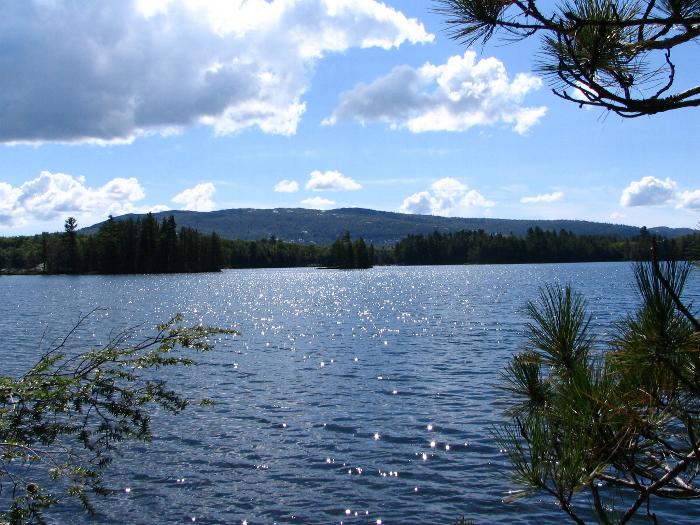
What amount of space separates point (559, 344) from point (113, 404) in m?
5.60

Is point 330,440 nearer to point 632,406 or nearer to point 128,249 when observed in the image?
point 632,406

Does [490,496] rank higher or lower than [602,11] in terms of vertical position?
lower

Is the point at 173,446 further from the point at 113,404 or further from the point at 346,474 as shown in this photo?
the point at 113,404

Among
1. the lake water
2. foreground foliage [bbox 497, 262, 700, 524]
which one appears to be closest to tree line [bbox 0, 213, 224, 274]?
the lake water

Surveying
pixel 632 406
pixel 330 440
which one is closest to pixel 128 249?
pixel 330 440

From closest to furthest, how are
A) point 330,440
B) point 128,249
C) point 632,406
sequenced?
point 632,406 → point 330,440 → point 128,249

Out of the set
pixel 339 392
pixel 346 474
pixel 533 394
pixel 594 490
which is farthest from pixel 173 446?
pixel 594 490

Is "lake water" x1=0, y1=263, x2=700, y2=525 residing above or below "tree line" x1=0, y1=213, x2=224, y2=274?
below

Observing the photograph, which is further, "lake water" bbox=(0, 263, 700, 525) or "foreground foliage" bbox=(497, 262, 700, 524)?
"lake water" bbox=(0, 263, 700, 525)

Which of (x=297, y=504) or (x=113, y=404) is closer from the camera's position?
(x=113, y=404)

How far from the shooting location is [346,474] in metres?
14.9

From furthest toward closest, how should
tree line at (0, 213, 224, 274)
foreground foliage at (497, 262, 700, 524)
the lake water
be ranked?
tree line at (0, 213, 224, 274), the lake water, foreground foliage at (497, 262, 700, 524)

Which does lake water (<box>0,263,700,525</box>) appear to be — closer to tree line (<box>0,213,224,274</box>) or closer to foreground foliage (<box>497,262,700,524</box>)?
foreground foliage (<box>497,262,700,524</box>)

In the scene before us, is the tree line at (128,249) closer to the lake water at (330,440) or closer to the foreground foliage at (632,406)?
the lake water at (330,440)
